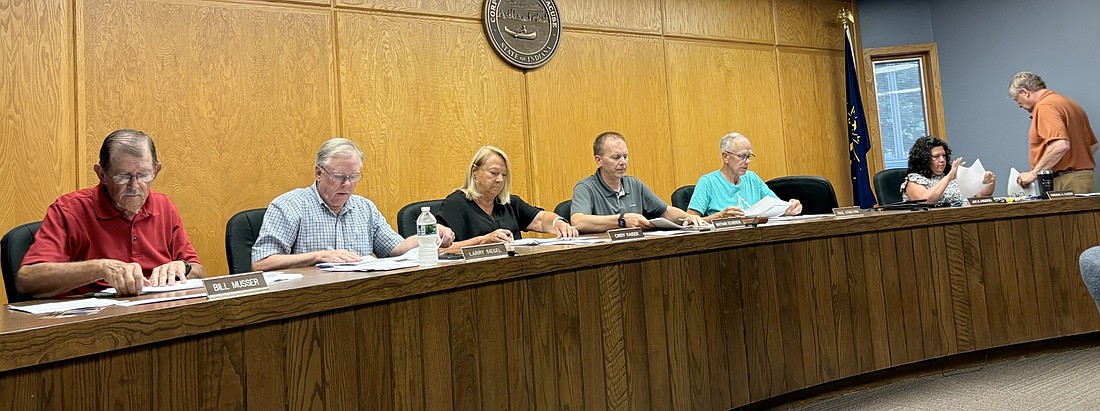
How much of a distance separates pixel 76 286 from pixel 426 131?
7.62 ft

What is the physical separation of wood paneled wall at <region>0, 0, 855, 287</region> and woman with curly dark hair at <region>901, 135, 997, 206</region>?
140 cm

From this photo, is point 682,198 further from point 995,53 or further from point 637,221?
point 995,53

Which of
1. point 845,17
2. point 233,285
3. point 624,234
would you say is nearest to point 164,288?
point 233,285

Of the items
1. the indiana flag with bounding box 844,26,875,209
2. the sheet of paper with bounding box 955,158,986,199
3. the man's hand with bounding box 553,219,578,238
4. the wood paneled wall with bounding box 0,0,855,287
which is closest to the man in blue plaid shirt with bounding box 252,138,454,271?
the man's hand with bounding box 553,219,578,238

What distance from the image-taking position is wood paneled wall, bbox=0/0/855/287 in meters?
3.05

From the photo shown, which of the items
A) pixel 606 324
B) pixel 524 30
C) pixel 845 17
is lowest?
pixel 606 324

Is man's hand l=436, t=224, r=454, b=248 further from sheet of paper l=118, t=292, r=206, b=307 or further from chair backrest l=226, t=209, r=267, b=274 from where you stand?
sheet of paper l=118, t=292, r=206, b=307

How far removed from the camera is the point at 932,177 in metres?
3.72

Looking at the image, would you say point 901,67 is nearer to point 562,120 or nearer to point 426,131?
point 562,120

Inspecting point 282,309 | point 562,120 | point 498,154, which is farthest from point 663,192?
point 282,309

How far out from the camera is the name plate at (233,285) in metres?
1.25

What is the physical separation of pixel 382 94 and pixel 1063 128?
3.68 meters

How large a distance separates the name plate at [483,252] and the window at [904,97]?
15.3 ft

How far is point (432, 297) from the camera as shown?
1533 mm
